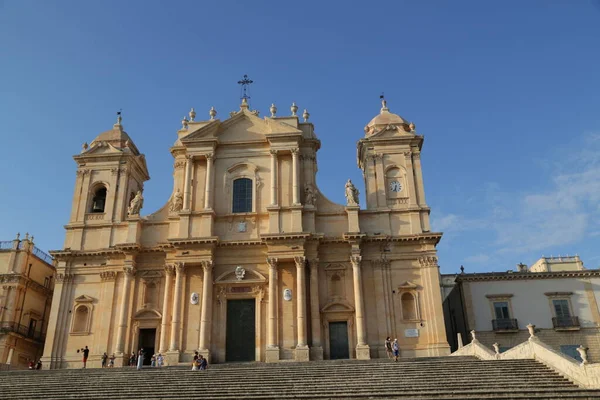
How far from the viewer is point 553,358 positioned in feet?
60.1

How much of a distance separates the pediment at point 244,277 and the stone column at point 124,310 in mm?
4751

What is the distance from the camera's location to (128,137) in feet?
116

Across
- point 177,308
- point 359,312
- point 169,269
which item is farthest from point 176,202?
point 359,312

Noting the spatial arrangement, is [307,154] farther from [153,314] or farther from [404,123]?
[153,314]

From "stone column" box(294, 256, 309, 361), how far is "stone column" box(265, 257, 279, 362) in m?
1.09

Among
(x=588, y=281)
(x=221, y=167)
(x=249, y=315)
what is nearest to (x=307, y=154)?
(x=221, y=167)

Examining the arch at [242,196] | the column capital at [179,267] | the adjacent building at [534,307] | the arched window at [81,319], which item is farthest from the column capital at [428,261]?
the arched window at [81,319]

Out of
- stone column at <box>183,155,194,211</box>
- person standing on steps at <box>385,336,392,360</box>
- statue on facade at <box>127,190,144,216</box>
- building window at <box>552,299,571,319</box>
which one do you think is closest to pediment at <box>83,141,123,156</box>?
statue on facade at <box>127,190,144,216</box>

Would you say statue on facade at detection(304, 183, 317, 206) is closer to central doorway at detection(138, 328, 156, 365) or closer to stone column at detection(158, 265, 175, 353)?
stone column at detection(158, 265, 175, 353)

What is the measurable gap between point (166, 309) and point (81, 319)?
5147mm

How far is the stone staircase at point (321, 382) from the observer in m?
15.9

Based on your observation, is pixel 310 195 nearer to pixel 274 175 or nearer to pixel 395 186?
pixel 274 175

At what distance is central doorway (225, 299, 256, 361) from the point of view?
2786 centimetres

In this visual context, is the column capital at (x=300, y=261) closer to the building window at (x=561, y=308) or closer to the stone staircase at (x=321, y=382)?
the stone staircase at (x=321, y=382)
